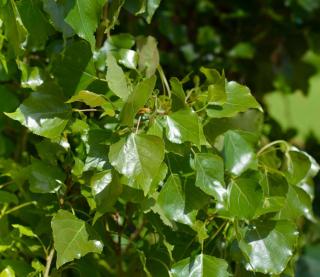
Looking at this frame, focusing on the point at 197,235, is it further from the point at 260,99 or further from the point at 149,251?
the point at 260,99

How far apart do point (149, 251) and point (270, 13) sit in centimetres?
109

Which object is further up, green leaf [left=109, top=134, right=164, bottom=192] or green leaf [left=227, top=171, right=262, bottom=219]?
→ green leaf [left=109, top=134, right=164, bottom=192]

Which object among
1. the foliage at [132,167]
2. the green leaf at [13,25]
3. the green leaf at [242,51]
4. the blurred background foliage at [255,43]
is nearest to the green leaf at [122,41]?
the foliage at [132,167]

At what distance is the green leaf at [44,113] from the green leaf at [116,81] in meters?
0.08

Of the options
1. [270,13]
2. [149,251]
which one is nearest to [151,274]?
[149,251]

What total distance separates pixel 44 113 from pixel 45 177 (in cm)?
10

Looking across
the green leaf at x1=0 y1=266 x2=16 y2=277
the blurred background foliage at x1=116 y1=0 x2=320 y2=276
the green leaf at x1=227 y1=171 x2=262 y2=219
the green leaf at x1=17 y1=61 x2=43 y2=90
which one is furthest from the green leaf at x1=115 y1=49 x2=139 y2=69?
the blurred background foliage at x1=116 y1=0 x2=320 y2=276

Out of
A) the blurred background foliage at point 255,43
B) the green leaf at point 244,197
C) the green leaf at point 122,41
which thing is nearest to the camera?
the green leaf at point 244,197

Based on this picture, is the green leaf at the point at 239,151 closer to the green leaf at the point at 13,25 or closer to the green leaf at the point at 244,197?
the green leaf at the point at 244,197

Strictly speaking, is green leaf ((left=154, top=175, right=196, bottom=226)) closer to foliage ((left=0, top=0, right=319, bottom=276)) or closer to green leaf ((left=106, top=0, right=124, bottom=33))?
foliage ((left=0, top=0, right=319, bottom=276))

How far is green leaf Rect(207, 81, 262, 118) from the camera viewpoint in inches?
35.3

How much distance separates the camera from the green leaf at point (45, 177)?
91 cm

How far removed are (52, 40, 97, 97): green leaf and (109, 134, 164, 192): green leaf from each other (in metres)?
0.17

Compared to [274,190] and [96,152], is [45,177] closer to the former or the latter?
[96,152]
